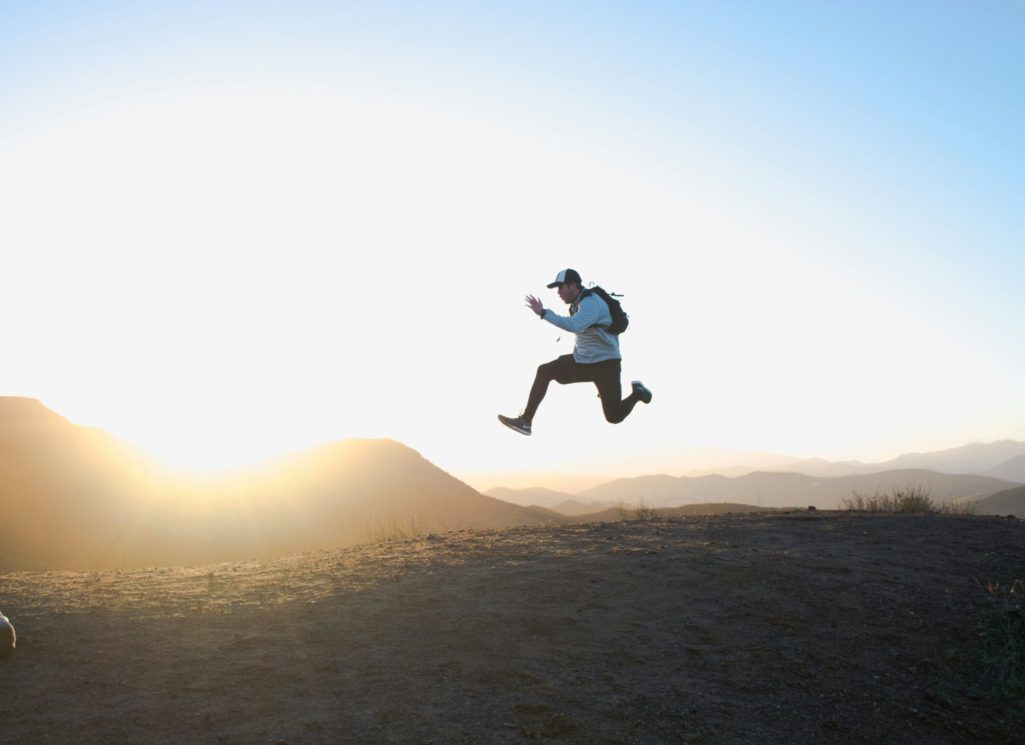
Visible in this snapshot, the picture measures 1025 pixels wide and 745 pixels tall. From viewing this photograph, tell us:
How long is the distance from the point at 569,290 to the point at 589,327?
456mm

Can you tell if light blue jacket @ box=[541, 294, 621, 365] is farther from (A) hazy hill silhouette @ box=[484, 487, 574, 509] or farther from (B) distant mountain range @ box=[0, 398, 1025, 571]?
(A) hazy hill silhouette @ box=[484, 487, 574, 509]

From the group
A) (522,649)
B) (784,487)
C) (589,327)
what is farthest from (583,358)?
(784,487)

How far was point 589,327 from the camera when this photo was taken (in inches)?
336

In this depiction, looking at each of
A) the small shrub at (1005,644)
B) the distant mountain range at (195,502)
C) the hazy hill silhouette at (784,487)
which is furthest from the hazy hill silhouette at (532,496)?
the small shrub at (1005,644)

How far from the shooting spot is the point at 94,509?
27203 mm

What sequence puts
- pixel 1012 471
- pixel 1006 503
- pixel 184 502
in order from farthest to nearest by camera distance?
pixel 1012 471 → pixel 1006 503 → pixel 184 502

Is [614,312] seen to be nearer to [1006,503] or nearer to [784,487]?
[1006,503]

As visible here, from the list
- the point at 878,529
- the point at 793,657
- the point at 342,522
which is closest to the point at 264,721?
the point at 793,657

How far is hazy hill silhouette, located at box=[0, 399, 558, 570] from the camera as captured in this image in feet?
80.2

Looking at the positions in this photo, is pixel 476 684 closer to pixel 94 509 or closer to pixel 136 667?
pixel 136 667

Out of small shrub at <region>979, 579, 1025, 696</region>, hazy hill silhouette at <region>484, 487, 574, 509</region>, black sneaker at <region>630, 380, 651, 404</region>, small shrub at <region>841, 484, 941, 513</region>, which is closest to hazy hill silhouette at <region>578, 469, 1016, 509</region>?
hazy hill silhouette at <region>484, 487, 574, 509</region>

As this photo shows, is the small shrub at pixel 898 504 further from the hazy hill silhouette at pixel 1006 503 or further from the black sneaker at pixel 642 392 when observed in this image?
the hazy hill silhouette at pixel 1006 503

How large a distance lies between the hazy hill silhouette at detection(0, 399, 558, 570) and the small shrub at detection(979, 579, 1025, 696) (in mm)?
16337

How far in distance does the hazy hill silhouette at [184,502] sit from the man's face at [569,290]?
13.9 m
